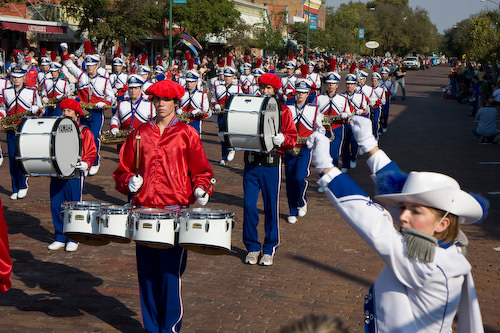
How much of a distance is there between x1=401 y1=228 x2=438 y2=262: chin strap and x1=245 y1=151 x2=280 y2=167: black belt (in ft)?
15.6

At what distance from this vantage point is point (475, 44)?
3666 cm

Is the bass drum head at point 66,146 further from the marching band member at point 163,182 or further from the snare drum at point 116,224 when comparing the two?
the snare drum at point 116,224

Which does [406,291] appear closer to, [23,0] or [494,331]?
[494,331]

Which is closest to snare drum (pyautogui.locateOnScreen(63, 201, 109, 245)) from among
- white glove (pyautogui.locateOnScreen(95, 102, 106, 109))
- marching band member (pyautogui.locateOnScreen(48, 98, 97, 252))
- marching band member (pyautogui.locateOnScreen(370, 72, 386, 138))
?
marching band member (pyautogui.locateOnScreen(48, 98, 97, 252))

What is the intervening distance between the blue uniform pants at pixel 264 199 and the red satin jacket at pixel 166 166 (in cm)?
236

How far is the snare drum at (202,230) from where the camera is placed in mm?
4816

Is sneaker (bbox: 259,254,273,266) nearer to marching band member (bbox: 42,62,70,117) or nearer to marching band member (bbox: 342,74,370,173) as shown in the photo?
marching band member (bbox: 342,74,370,173)

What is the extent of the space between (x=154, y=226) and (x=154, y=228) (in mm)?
15

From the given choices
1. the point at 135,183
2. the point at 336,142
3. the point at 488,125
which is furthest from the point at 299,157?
the point at 488,125

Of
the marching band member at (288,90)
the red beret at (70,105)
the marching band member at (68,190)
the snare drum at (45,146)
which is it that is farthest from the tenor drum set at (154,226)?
the marching band member at (288,90)

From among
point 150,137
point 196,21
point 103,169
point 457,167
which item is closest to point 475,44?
point 196,21

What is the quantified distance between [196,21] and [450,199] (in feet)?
152

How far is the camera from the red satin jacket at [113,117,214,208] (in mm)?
5180

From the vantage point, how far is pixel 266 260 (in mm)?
7730
